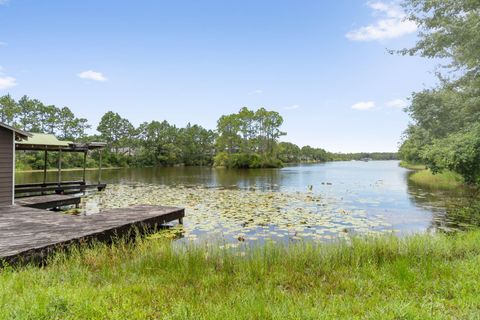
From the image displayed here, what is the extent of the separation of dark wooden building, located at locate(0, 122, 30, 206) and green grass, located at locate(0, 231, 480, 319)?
7013 mm

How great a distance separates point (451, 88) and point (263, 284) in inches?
711

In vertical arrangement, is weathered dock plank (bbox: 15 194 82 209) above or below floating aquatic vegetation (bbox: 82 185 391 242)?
above

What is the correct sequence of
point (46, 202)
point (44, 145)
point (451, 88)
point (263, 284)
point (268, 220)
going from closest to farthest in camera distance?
point (263, 284) < point (268, 220) < point (46, 202) < point (44, 145) < point (451, 88)

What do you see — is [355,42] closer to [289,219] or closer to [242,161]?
[289,219]

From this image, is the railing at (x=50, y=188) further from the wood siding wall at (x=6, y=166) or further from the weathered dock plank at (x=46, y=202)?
the wood siding wall at (x=6, y=166)

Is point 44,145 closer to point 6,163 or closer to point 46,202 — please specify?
point 46,202

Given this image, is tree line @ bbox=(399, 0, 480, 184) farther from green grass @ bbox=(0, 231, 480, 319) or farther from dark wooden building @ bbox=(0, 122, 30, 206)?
dark wooden building @ bbox=(0, 122, 30, 206)

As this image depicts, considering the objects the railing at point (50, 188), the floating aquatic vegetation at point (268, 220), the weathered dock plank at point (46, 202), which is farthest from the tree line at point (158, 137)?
the floating aquatic vegetation at point (268, 220)

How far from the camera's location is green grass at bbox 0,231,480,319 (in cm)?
273

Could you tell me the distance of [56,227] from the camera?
265 inches

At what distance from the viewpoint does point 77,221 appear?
7547 millimetres

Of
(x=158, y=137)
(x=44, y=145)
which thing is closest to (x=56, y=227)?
(x=44, y=145)

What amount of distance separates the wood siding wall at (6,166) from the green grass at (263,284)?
23.0ft

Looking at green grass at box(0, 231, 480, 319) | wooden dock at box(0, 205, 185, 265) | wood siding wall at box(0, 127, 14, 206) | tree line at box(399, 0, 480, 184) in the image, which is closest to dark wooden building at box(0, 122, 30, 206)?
wood siding wall at box(0, 127, 14, 206)
